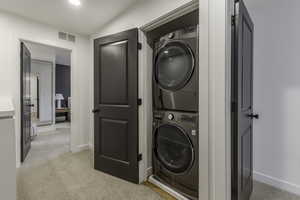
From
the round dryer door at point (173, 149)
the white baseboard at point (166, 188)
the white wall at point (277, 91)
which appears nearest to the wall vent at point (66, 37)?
the round dryer door at point (173, 149)

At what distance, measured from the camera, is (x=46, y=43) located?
2.80 meters

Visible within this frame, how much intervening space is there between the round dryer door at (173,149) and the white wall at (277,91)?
109cm

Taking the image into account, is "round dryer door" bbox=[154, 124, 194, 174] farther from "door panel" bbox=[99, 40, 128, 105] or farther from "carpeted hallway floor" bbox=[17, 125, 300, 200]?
"door panel" bbox=[99, 40, 128, 105]

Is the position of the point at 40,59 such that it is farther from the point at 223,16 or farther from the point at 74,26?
the point at 223,16

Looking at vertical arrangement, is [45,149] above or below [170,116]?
below

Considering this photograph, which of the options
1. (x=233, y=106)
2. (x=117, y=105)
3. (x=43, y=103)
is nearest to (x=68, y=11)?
(x=117, y=105)

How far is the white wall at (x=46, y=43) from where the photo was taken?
7.93 feet

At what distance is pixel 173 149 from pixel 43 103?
5423 mm

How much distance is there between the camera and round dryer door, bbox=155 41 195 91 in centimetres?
161

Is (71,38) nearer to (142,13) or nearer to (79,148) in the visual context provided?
(142,13)

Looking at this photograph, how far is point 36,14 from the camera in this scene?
8.09ft

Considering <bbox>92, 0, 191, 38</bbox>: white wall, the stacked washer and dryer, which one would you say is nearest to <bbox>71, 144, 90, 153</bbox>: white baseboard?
the stacked washer and dryer

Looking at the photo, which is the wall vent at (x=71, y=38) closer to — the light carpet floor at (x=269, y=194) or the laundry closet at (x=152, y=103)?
the laundry closet at (x=152, y=103)

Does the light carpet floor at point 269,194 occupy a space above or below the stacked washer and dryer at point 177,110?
below
